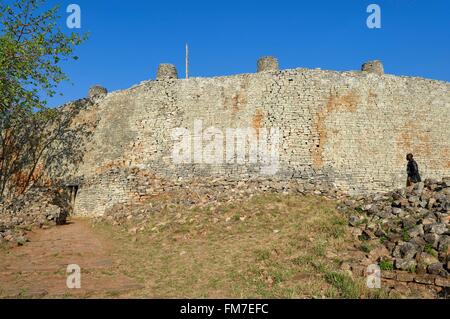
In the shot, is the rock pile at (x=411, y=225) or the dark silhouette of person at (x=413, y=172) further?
the dark silhouette of person at (x=413, y=172)

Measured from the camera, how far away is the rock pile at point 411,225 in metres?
8.29

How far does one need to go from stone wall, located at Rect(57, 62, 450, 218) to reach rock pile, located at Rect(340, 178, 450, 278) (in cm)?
431

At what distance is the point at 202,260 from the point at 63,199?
1300cm

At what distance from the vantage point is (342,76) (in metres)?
18.6

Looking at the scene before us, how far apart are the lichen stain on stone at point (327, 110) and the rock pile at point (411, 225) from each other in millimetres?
→ 4155

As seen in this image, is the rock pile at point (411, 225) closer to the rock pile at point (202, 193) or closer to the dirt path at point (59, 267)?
the rock pile at point (202, 193)

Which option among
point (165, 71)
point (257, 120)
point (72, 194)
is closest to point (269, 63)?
point (257, 120)

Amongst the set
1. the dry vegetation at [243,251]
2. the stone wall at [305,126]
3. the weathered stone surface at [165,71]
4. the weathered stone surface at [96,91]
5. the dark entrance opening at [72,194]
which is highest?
the weathered stone surface at [165,71]

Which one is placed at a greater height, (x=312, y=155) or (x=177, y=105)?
(x=177, y=105)

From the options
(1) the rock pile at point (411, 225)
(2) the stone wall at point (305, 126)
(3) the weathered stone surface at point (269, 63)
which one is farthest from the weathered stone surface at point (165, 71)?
(1) the rock pile at point (411, 225)

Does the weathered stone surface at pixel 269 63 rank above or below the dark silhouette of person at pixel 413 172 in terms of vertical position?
above

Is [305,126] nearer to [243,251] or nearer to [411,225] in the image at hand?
[411,225]
